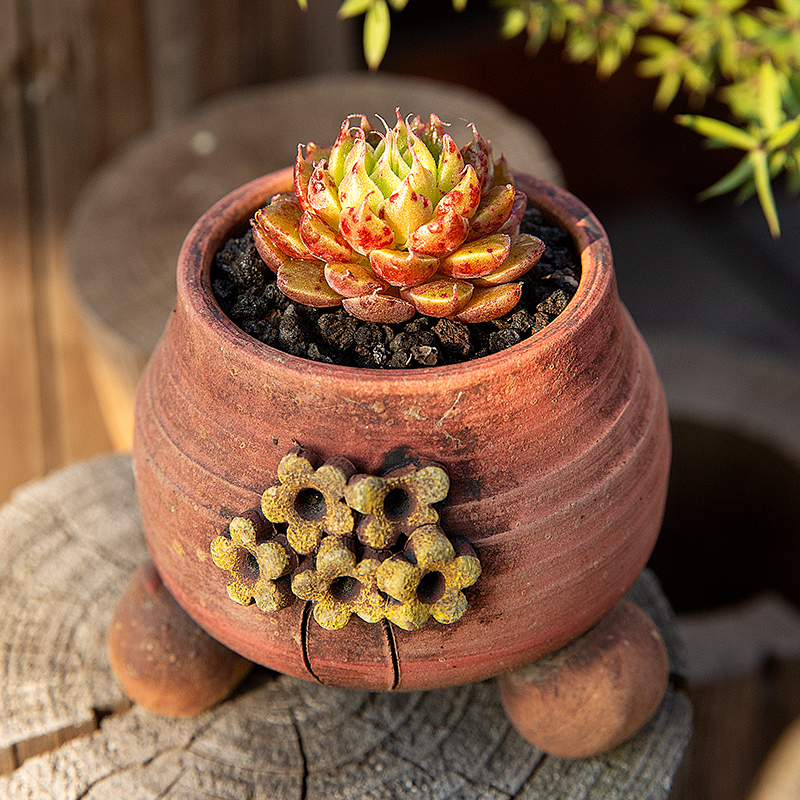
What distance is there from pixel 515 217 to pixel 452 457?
291 mm

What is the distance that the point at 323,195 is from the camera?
1.00 m

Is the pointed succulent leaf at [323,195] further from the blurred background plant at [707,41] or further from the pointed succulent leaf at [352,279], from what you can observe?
the blurred background plant at [707,41]

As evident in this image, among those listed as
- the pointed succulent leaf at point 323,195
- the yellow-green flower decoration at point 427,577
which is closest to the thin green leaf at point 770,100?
the pointed succulent leaf at point 323,195

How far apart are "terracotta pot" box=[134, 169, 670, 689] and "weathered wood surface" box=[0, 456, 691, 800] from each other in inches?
7.8

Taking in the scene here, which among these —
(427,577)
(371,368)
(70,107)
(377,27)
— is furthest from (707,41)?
(70,107)

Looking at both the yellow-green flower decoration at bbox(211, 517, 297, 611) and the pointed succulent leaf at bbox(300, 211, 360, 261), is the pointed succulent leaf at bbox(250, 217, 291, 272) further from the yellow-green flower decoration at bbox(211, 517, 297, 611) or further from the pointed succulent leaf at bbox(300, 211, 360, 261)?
the yellow-green flower decoration at bbox(211, 517, 297, 611)

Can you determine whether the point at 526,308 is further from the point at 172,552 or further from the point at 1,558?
the point at 1,558

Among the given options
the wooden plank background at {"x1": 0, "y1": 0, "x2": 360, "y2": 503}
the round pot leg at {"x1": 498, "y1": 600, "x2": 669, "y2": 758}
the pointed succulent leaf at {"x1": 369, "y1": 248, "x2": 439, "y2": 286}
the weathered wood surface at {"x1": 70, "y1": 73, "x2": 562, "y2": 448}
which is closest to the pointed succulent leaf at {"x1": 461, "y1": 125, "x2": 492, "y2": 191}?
the pointed succulent leaf at {"x1": 369, "y1": 248, "x2": 439, "y2": 286}

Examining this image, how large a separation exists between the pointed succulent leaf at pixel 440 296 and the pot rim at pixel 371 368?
0.21 feet

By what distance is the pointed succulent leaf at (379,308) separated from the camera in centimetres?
99

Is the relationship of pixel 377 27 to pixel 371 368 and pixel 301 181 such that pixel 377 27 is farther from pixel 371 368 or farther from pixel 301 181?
pixel 371 368

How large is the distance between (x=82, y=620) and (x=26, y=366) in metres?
1.47

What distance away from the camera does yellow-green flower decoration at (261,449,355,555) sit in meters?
0.92

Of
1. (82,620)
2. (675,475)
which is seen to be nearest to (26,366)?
(82,620)
